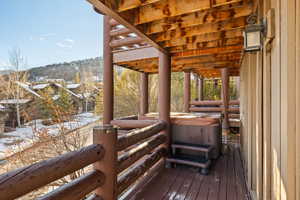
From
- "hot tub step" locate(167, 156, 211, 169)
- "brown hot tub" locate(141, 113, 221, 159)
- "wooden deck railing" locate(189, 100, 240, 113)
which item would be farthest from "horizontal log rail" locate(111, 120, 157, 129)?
"wooden deck railing" locate(189, 100, 240, 113)

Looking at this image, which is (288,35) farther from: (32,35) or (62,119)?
(32,35)

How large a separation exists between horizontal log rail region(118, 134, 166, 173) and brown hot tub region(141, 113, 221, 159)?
0.44 m

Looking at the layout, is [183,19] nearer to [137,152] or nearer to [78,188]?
[137,152]

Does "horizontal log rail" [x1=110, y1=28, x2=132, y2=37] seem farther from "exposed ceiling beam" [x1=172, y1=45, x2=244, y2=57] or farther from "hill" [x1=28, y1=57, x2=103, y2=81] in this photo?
"hill" [x1=28, y1=57, x2=103, y2=81]

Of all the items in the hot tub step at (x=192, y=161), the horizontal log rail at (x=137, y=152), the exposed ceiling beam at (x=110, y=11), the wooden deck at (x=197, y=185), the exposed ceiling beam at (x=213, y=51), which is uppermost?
the exposed ceiling beam at (x=213, y=51)

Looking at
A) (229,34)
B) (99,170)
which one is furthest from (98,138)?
(229,34)

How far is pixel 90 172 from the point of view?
1.71 m

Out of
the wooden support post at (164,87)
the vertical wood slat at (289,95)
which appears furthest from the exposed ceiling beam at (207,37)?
the vertical wood slat at (289,95)

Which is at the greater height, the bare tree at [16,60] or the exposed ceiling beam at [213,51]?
the bare tree at [16,60]

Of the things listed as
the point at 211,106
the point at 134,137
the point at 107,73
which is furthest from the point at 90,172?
the point at 211,106

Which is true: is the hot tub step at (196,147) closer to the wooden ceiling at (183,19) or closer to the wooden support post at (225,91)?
the wooden ceiling at (183,19)

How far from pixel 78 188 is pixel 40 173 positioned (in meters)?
Answer: 0.47

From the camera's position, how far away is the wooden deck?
240cm

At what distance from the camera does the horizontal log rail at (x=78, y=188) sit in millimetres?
1308
